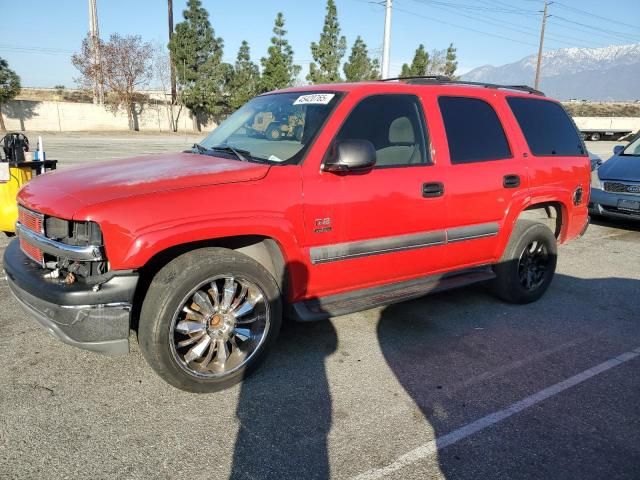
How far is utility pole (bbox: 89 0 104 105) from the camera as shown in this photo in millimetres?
39188

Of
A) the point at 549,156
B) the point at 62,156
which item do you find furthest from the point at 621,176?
the point at 62,156

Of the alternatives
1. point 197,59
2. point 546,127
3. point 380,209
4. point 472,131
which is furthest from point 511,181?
point 197,59

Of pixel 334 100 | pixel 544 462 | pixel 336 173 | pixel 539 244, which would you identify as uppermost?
pixel 334 100

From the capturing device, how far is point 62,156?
53.6ft

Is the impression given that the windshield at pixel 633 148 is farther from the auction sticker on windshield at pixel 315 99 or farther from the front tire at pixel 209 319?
the front tire at pixel 209 319

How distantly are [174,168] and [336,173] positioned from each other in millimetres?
1092

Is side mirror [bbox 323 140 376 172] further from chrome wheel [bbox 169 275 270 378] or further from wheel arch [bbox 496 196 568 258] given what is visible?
wheel arch [bbox 496 196 568 258]

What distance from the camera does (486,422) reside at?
2945 millimetres

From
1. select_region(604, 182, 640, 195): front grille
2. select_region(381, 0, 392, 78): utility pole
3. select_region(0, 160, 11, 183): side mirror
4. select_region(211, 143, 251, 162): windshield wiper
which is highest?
select_region(381, 0, 392, 78): utility pole

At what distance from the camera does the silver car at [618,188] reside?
8.09 m

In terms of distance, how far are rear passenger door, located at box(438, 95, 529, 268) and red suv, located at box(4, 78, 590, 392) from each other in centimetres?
2

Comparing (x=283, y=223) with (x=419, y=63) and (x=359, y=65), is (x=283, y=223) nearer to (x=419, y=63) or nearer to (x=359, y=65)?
(x=359, y=65)

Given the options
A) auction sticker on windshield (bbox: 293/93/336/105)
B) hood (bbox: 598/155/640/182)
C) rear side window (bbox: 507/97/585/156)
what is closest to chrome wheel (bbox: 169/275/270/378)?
auction sticker on windshield (bbox: 293/93/336/105)

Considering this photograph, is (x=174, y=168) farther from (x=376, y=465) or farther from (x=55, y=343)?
(x=376, y=465)
